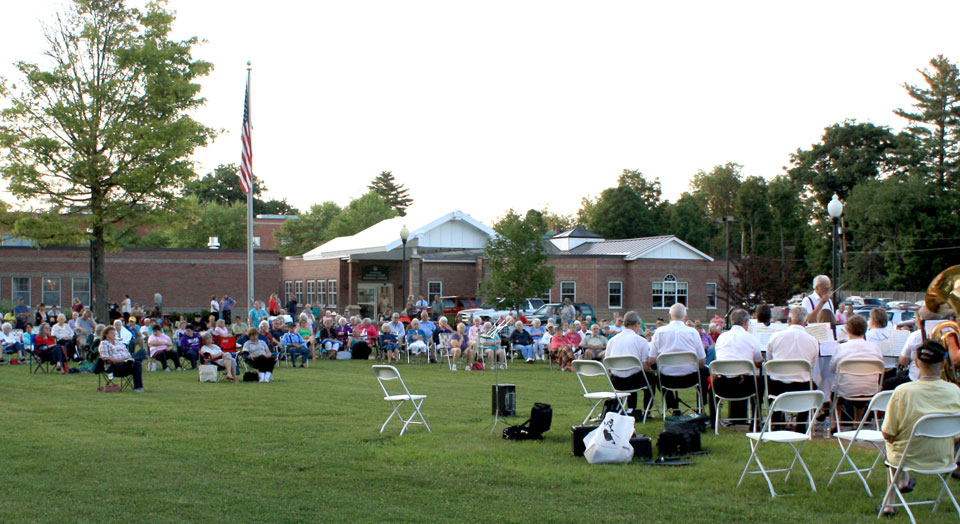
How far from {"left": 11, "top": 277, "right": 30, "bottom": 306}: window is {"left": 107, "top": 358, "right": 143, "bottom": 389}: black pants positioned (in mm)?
31891

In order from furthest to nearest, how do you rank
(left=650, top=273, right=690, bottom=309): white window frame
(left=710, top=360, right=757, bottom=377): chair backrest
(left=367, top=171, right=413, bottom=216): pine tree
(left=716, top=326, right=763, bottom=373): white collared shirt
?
(left=367, top=171, right=413, bottom=216): pine tree < (left=650, top=273, right=690, bottom=309): white window frame < (left=716, top=326, right=763, bottom=373): white collared shirt < (left=710, top=360, right=757, bottom=377): chair backrest

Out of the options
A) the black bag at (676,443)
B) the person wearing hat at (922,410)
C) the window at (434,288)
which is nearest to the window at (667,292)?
the window at (434,288)

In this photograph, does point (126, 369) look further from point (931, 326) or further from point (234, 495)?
point (931, 326)

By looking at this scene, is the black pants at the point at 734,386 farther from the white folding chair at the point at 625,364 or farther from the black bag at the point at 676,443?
the black bag at the point at 676,443

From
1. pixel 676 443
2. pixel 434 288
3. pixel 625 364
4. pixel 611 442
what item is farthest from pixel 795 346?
pixel 434 288

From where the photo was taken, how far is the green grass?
6.36m

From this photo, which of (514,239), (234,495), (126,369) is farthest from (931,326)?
(514,239)

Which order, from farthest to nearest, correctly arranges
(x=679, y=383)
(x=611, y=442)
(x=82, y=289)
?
(x=82, y=289), (x=679, y=383), (x=611, y=442)

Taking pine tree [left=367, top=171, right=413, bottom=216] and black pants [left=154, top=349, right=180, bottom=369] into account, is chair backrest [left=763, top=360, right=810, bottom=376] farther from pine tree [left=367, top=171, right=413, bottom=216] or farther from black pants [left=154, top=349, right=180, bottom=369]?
pine tree [left=367, top=171, right=413, bottom=216]

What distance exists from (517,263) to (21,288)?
26.5 meters

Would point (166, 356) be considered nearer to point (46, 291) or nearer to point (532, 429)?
point (532, 429)

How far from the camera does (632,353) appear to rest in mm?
10500

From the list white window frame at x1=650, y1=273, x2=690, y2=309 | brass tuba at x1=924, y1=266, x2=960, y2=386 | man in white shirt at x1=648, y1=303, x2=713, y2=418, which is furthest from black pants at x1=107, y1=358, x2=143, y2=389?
white window frame at x1=650, y1=273, x2=690, y2=309

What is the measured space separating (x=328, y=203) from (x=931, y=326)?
77.6 metres
